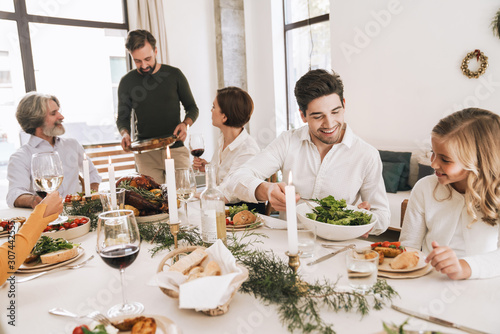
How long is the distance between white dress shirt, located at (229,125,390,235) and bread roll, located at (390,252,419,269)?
2.01 feet

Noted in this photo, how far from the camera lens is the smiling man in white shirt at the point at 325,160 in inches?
74.1

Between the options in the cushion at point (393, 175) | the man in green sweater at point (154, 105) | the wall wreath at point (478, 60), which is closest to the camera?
the wall wreath at point (478, 60)

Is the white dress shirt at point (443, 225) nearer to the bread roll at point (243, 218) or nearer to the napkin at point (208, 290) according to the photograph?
the bread roll at point (243, 218)

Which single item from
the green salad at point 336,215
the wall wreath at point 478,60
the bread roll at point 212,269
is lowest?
the green salad at point 336,215

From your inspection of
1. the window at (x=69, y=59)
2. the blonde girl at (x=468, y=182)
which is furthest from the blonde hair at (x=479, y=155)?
the window at (x=69, y=59)

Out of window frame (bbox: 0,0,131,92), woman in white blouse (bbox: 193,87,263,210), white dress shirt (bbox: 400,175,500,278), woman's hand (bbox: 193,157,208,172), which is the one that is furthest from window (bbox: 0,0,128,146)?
white dress shirt (bbox: 400,175,500,278)

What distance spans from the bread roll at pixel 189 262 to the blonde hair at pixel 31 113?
2202 millimetres

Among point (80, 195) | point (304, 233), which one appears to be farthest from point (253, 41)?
point (304, 233)

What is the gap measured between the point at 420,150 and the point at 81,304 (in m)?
3.66

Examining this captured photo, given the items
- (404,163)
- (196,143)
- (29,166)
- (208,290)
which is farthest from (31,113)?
(404,163)

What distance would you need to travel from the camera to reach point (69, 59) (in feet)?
16.1

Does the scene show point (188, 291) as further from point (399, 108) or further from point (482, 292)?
point (399, 108)

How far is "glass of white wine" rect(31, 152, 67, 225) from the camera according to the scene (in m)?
1.66

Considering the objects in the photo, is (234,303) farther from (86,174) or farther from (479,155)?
(86,174)
